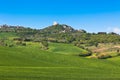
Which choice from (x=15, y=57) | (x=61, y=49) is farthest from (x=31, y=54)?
(x=61, y=49)

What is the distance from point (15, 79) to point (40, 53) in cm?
6264

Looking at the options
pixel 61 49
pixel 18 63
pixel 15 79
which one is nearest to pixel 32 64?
pixel 18 63

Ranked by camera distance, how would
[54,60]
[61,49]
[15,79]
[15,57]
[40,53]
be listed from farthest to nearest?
[61,49]
[40,53]
[54,60]
[15,57]
[15,79]

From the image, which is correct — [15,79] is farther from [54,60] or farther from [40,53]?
[40,53]

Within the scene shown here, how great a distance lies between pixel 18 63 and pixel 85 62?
27394 mm

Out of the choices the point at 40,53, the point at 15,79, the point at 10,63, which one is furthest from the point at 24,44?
the point at 15,79

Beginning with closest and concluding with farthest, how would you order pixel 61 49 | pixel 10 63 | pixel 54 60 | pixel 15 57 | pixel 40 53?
pixel 10 63 → pixel 15 57 → pixel 54 60 → pixel 40 53 → pixel 61 49

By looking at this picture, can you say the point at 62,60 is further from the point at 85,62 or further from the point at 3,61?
the point at 3,61

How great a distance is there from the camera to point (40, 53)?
369 feet

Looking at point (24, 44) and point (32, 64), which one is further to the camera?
point (24, 44)

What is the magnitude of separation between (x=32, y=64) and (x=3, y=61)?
814cm

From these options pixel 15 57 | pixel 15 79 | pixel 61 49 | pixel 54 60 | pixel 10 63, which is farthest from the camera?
pixel 61 49

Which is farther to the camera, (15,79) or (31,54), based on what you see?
(31,54)

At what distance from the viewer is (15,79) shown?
49.9 meters
